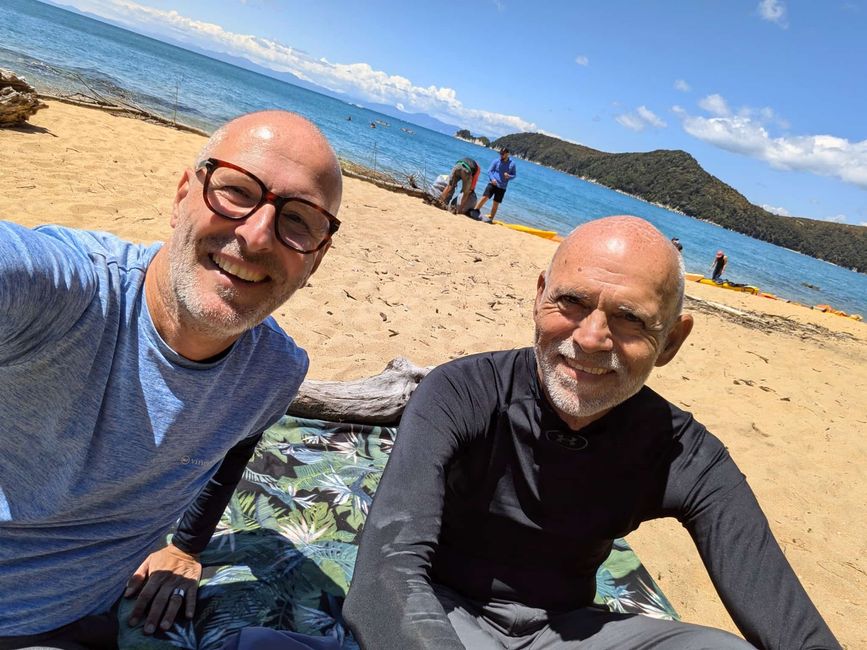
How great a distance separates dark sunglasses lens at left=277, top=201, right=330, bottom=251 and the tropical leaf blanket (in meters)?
1.32

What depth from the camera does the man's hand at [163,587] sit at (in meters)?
1.75

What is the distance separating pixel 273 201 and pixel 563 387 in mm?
941

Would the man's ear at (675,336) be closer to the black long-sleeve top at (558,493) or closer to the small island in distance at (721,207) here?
the black long-sleeve top at (558,493)

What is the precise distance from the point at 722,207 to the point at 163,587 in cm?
9739

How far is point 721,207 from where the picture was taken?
282 feet

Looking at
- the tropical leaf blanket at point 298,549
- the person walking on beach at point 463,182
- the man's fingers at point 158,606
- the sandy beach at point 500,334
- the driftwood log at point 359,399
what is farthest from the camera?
the person walking on beach at point 463,182

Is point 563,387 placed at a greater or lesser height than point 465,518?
greater

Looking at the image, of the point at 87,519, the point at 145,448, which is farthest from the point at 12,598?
the point at 145,448

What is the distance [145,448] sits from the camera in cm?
133

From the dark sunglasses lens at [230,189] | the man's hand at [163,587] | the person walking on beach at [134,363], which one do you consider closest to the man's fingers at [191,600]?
the man's hand at [163,587]

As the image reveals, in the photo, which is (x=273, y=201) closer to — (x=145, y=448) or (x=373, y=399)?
(x=145, y=448)

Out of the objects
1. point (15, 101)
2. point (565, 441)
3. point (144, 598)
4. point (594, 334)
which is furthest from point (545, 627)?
point (15, 101)

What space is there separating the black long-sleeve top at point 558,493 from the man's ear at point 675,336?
0.14 metres

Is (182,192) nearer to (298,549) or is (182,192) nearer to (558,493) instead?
(558,493)
